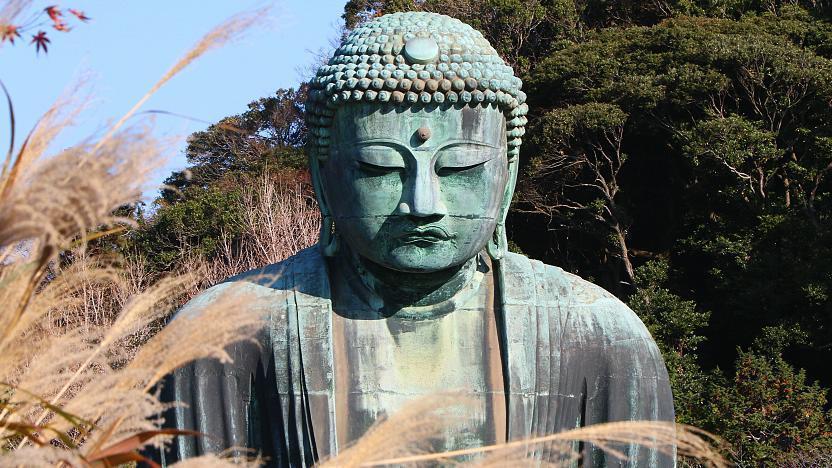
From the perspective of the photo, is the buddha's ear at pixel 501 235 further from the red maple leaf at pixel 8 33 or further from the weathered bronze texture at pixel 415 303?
the red maple leaf at pixel 8 33

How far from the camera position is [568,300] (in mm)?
6160

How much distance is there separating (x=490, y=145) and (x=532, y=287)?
58cm

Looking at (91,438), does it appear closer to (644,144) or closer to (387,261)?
(387,261)

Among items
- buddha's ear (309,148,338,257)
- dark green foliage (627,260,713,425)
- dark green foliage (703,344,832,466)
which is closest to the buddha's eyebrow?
buddha's ear (309,148,338,257)

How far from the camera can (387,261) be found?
19.2 feet

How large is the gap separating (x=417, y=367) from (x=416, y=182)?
0.74 m

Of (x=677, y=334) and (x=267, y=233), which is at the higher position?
(x=267, y=233)

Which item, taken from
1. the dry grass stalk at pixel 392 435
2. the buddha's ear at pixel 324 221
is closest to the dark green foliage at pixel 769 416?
the buddha's ear at pixel 324 221

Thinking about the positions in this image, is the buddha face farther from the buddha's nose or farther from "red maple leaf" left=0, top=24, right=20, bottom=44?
"red maple leaf" left=0, top=24, right=20, bottom=44

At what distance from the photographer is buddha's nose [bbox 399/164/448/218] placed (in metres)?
5.72

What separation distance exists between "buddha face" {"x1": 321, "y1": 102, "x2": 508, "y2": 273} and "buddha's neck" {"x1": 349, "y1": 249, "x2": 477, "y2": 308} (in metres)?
0.13

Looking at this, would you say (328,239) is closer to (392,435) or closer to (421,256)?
(421,256)

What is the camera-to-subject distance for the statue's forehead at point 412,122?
230 inches

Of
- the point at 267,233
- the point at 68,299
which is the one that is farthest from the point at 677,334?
the point at 68,299
